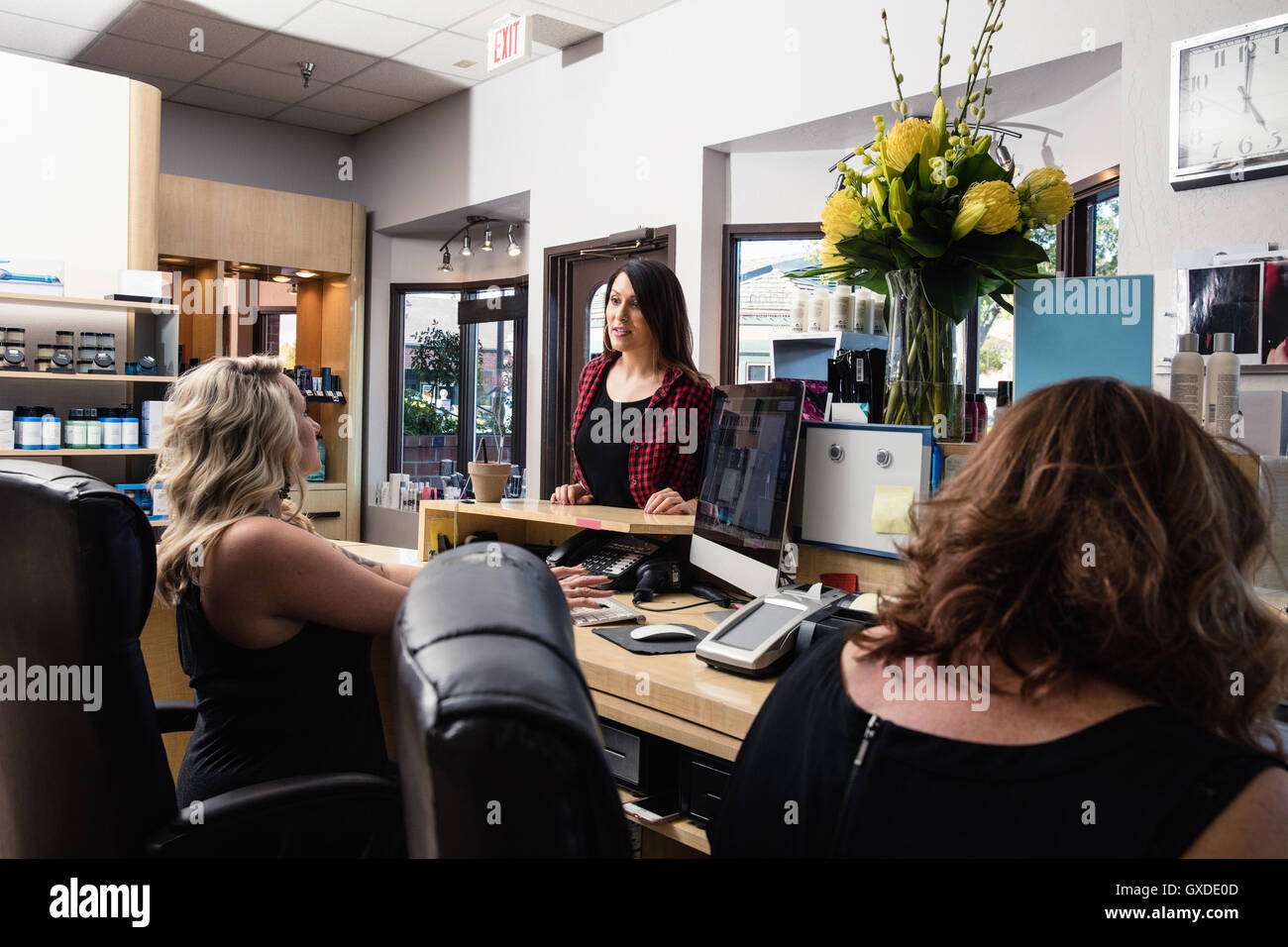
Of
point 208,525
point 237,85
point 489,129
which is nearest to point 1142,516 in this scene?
point 208,525

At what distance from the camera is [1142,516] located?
0.81 meters

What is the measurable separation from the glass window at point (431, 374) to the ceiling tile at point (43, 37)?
94.2 inches

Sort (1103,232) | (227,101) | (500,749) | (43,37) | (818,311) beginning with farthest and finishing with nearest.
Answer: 1. (227,101)
2. (43,37)
3. (1103,232)
4. (818,311)
5. (500,749)

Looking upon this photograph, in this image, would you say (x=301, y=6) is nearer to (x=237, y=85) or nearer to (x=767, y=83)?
(x=237, y=85)

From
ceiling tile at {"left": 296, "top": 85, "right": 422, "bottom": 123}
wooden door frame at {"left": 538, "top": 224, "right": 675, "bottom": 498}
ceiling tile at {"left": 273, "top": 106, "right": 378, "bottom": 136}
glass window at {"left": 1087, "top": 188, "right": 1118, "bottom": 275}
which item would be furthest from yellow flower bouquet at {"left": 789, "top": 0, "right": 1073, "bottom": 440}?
ceiling tile at {"left": 273, "top": 106, "right": 378, "bottom": 136}

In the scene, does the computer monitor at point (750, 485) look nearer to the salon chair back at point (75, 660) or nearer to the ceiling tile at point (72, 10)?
the salon chair back at point (75, 660)

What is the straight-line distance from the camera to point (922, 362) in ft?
6.59

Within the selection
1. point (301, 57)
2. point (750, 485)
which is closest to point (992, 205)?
point (750, 485)

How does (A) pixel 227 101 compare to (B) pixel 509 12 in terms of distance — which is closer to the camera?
(B) pixel 509 12

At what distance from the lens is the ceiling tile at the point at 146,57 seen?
542cm

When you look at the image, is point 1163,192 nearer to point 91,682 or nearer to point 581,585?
point 581,585

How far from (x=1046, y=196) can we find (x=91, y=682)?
5.91 ft

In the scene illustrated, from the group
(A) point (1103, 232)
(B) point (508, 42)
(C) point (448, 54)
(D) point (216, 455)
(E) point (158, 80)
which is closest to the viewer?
(D) point (216, 455)

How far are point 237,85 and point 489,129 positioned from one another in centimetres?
159
